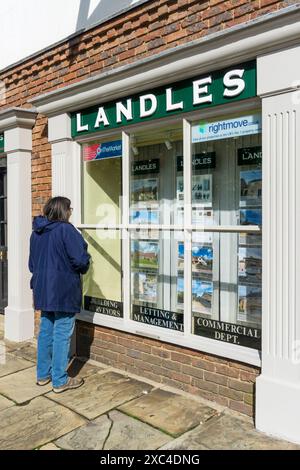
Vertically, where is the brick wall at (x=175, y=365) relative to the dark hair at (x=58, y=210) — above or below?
below

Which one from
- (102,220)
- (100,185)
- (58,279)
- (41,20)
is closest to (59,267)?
(58,279)

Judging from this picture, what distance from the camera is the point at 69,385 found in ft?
13.1

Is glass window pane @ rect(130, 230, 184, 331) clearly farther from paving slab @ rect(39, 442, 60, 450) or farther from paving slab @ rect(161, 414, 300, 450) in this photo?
paving slab @ rect(39, 442, 60, 450)

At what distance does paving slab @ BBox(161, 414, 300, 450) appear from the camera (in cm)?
298

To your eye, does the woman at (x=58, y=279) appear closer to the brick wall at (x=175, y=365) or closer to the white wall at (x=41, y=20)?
the brick wall at (x=175, y=365)

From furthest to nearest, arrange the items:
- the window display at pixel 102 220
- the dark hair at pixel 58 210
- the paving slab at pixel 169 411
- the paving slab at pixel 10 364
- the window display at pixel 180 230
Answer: the window display at pixel 102 220
the paving slab at pixel 10 364
the dark hair at pixel 58 210
the window display at pixel 180 230
the paving slab at pixel 169 411

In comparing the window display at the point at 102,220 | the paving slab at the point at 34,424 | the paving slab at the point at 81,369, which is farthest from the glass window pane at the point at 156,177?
the paving slab at the point at 34,424

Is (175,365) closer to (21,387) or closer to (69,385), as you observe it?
(69,385)

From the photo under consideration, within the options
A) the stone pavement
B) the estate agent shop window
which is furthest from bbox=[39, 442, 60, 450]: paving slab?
the estate agent shop window

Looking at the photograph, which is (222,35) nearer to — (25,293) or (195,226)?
(195,226)

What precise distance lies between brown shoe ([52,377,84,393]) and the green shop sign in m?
2.48

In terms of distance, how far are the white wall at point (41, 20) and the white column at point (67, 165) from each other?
108 cm

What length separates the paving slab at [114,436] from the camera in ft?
9.90
